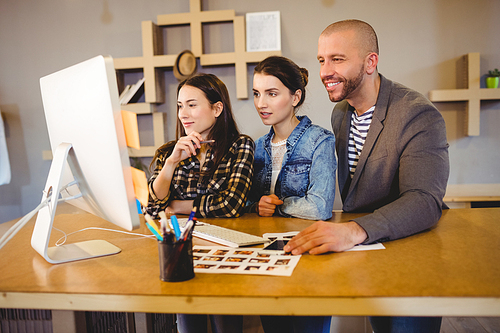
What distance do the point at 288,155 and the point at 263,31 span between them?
1866 mm

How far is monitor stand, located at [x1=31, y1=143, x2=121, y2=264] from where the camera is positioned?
2.94 feet

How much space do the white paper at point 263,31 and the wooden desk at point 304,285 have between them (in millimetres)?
2409

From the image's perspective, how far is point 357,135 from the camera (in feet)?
5.45

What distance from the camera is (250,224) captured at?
1.28m

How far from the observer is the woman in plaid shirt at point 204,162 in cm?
143

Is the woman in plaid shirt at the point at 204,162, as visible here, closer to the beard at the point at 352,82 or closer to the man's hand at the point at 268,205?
the man's hand at the point at 268,205

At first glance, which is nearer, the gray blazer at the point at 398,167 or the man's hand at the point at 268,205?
the gray blazer at the point at 398,167

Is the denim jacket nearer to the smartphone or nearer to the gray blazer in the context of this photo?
the gray blazer

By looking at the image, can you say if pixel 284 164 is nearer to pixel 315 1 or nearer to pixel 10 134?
pixel 315 1

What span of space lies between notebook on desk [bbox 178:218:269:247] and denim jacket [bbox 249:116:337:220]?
12.1 inches

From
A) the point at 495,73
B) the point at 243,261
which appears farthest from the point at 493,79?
the point at 243,261

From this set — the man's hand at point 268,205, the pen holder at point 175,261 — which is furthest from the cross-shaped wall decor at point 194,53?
the pen holder at point 175,261

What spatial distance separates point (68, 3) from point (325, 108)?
2.55 meters

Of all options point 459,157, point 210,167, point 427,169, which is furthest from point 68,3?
point 459,157
